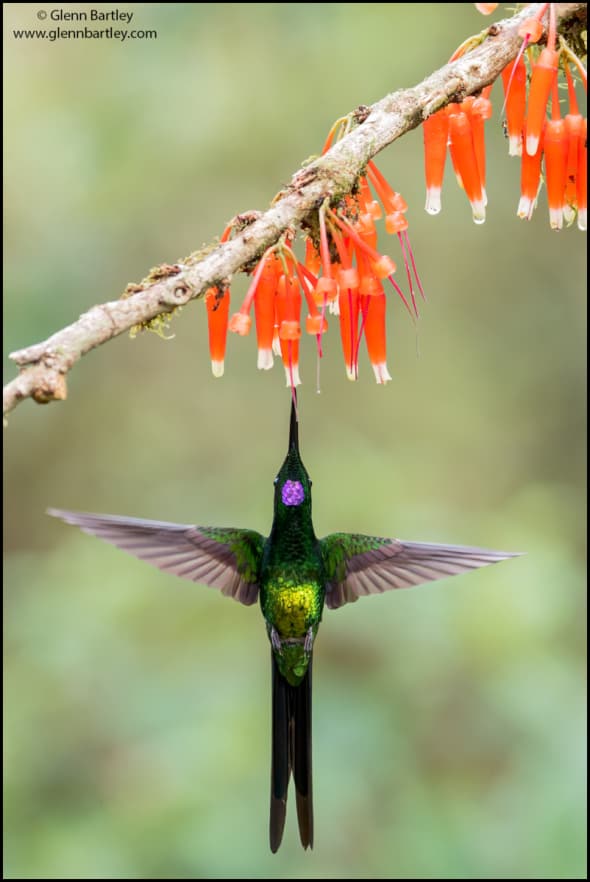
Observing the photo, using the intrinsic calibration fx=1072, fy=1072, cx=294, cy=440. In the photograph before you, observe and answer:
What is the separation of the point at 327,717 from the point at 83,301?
12.4ft

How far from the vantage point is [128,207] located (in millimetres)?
8180

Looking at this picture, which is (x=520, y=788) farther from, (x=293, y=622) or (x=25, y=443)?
(x=25, y=443)

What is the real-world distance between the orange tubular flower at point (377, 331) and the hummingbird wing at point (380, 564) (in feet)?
2.64

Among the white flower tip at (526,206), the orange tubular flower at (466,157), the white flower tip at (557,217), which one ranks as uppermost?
the orange tubular flower at (466,157)

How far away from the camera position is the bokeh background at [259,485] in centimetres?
540

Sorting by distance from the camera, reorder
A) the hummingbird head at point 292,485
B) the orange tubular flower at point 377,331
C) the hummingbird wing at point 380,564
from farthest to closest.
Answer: the hummingbird wing at point 380,564 < the hummingbird head at point 292,485 < the orange tubular flower at point 377,331

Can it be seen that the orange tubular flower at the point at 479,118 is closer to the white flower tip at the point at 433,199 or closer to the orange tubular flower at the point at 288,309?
the white flower tip at the point at 433,199

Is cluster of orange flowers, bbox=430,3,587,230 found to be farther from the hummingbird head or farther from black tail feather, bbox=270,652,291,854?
black tail feather, bbox=270,652,291,854

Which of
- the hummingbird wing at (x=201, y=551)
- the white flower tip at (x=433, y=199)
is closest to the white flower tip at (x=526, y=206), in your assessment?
the white flower tip at (x=433, y=199)

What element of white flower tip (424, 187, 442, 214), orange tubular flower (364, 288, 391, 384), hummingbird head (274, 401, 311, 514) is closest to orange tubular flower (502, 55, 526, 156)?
white flower tip (424, 187, 442, 214)

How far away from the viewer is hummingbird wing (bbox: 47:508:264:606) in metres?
3.66

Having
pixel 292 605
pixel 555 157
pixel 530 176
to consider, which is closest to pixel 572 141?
pixel 555 157

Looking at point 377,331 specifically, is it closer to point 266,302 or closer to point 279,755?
point 266,302

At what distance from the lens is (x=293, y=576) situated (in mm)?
4066
